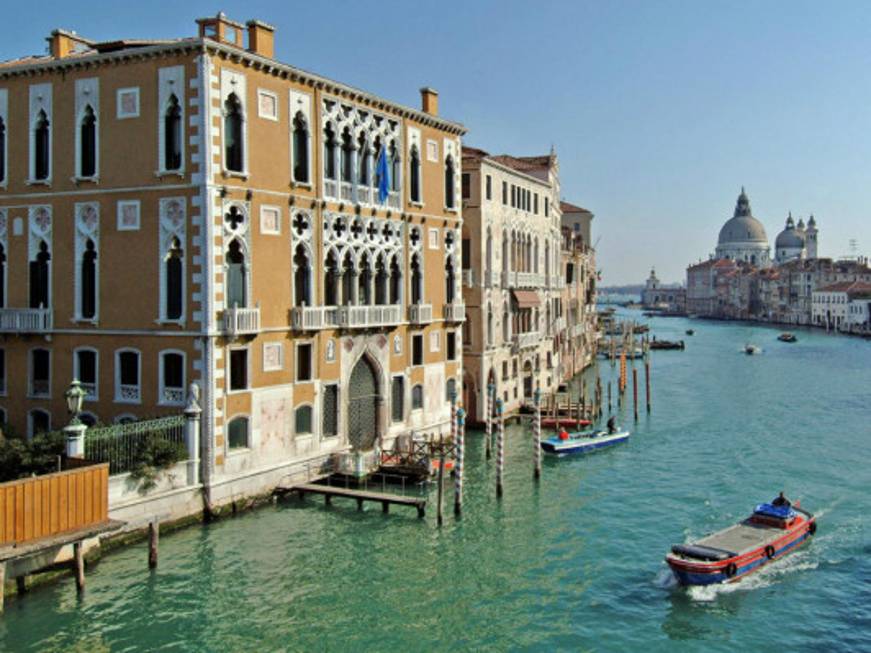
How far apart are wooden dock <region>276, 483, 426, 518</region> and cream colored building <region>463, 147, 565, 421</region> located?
36.0ft

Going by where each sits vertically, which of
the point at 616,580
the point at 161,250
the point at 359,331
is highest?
the point at 161,250

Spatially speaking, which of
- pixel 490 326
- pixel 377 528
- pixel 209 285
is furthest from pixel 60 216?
pixel 490 326

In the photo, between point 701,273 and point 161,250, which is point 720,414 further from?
point 701,273

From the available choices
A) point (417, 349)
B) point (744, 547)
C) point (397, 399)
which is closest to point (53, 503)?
point (397, 399)

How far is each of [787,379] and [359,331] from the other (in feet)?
120

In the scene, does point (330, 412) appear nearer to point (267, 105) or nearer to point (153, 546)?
point (153, 546)

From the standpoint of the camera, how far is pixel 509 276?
32688 mm

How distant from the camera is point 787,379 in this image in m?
51.4

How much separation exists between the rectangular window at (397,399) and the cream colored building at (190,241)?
1.82 meters

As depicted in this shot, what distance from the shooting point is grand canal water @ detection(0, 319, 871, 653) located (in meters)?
13.4

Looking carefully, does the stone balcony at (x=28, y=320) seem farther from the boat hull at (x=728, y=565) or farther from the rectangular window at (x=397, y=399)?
the boat hull at (x=728, y=565)

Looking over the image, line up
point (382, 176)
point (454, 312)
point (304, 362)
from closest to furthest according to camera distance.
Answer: point (304, 362) → point (382, 176) → point (454, 312)

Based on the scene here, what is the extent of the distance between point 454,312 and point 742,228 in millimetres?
180244

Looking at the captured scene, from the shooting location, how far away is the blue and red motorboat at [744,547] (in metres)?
15.4
